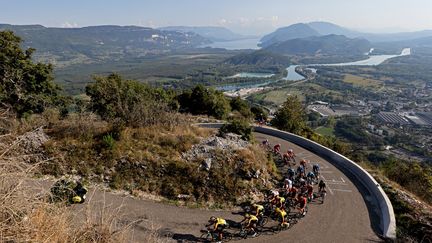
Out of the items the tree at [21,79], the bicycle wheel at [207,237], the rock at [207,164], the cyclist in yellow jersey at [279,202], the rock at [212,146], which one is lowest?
the bicycle wheel at [207,237]

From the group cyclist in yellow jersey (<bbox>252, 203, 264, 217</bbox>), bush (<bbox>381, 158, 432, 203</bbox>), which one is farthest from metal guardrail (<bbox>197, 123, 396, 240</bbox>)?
cyclist in yellow jersey (<bbox>252, 203, 264, 217</bbox>)

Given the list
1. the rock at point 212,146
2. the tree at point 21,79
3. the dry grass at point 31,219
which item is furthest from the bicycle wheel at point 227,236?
the tree at point 21,79

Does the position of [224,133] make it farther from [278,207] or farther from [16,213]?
[16,213]

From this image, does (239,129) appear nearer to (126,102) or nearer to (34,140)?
(126,102)

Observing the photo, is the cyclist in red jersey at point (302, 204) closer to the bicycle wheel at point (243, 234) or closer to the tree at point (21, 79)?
the bicycle wheel at point (243, 234)

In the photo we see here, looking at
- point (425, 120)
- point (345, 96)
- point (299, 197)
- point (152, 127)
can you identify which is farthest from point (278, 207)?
point (345, 96)

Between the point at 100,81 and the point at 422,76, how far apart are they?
172298 millimetres

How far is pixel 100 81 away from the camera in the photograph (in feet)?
107

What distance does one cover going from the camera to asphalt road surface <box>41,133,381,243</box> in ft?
41.2

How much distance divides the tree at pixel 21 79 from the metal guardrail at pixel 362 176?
14.1 meters

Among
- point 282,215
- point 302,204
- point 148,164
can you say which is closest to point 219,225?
point 282,215

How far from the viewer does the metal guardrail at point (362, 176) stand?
13602mm

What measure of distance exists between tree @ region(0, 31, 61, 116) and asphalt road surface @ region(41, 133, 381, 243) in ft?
54.0

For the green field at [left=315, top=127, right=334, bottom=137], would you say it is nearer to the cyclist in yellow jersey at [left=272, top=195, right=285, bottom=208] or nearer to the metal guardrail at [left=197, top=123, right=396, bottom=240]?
the metal guardrail at [left=197, top=123, right=396, bottom=240]
